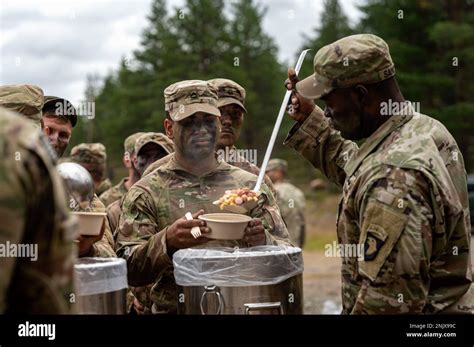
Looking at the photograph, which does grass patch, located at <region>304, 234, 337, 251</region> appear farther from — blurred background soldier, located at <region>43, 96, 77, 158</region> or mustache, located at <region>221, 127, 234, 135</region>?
blurred background soldier, located at <region>43, 96, 77, 158</region>

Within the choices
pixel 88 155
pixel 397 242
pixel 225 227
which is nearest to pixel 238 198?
pixel 225 227

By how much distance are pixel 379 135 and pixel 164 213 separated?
1541mm

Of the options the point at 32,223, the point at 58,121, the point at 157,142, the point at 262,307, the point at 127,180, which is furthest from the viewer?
the point at 127,180

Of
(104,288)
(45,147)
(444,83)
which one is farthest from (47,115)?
(444,83)

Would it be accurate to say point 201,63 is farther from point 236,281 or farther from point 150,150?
point 236,281

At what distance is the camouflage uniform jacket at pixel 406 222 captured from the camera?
3.27m

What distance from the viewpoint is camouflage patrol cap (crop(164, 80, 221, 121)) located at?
4.70 metres

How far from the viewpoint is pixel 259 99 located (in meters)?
30.9

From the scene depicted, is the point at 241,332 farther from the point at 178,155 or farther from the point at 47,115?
the point at 47,115

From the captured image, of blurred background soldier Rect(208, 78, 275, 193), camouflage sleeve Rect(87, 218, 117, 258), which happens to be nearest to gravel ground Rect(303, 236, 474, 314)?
blurred background soldier Rect(208, 78, 275, 193)

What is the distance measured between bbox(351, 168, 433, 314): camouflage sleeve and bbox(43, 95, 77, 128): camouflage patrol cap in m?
2.73

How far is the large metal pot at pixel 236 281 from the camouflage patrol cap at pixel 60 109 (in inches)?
69.5

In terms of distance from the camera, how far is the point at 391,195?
10.7 ft

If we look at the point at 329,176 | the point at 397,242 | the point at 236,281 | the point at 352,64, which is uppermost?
the point at 352,64
